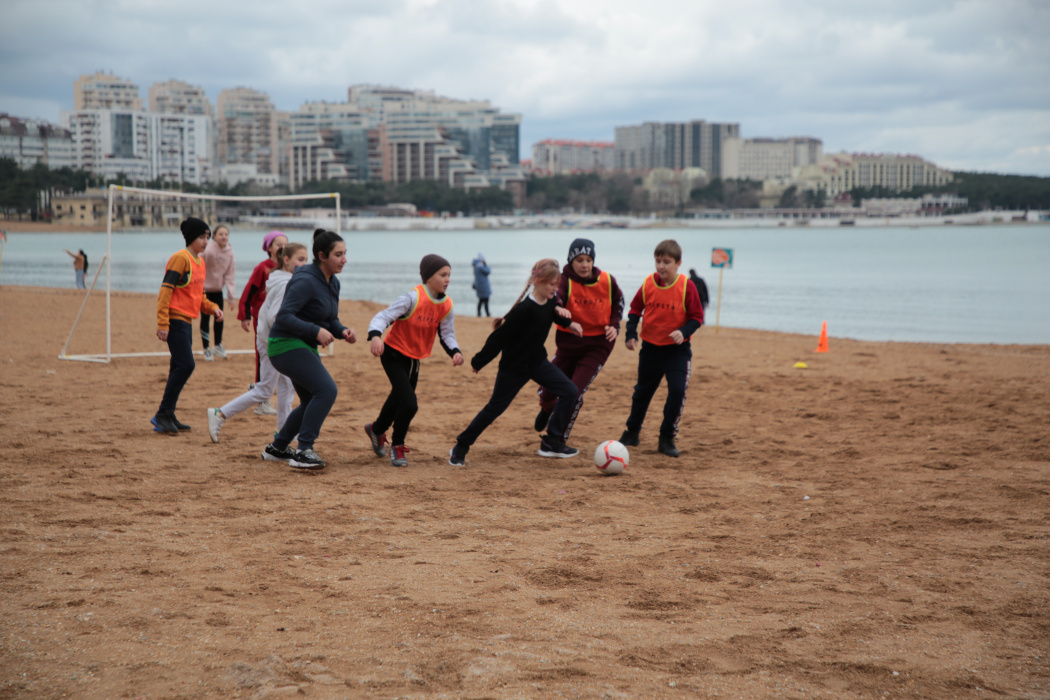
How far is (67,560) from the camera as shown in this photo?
4250 mm

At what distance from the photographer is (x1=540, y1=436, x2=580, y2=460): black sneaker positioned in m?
7.07

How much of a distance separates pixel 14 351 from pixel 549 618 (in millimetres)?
11756

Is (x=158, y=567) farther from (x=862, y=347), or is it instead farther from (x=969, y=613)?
(x=862, y=347)

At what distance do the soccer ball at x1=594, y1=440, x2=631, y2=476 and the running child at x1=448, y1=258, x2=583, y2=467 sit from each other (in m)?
0.54

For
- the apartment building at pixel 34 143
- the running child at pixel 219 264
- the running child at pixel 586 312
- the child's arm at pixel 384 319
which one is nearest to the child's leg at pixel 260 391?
the child's arm at pixel 384 319

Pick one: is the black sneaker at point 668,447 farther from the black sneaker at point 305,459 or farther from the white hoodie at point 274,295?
the white hoodie at point 274,295

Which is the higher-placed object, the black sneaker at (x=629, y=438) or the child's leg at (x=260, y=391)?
the child's leg at (x=260, y=391)

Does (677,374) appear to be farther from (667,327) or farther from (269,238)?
(269,238)

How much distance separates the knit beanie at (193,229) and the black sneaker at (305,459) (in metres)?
2.30

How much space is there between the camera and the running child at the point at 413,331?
19.9 ft

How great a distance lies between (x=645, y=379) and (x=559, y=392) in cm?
94

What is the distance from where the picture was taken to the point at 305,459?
6.28m

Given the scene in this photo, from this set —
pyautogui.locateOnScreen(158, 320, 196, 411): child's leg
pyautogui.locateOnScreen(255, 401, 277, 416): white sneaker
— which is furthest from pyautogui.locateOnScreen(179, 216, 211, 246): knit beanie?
pyautogui.locateOnScreen(255, 401, 277, 416): white sneaker

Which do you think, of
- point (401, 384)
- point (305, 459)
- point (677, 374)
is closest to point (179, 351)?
point (305, 459)
